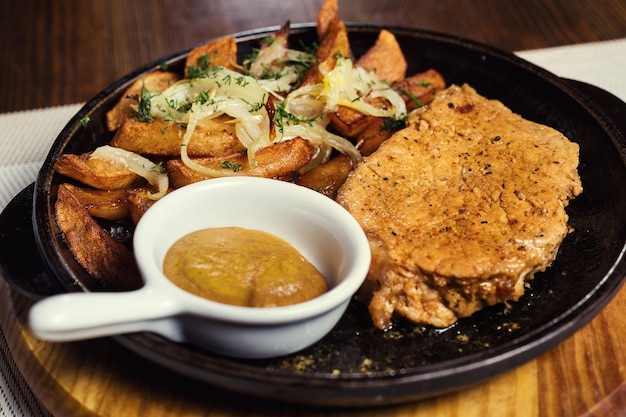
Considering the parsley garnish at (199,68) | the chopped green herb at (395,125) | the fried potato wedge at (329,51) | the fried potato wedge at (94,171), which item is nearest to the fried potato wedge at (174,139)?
the fried potato wedge at (94,171)

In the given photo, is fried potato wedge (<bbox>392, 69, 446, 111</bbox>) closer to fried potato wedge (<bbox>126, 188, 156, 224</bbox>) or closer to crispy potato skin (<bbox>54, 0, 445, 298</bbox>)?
crispy potato skin (<bbox>54, 0, 445, 298</bbox>)

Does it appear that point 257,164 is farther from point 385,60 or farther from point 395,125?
point 385,60

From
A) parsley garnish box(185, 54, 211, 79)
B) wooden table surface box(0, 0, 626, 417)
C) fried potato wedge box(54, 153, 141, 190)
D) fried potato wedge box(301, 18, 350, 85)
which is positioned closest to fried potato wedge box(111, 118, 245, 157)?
fried potato wedge box(54, 153, 141, 190)

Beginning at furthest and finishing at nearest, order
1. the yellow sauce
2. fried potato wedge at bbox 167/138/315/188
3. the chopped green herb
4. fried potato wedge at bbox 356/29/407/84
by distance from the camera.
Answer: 1. fried potato wedge at bbox 356/29/407/84
2. the chopped green herb
3. fried potato wedge at bbox 167/138/315/188
4. the yellow sauce

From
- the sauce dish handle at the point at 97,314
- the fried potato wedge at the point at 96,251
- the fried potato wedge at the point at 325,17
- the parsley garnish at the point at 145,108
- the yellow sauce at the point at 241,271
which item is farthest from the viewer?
the fried potato wedge at the point at 325,17

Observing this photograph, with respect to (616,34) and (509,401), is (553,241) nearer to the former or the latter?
(509,401)

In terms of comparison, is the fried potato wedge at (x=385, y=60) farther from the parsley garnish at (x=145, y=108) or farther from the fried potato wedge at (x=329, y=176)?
the parsley garnish at (x=145, y=108)

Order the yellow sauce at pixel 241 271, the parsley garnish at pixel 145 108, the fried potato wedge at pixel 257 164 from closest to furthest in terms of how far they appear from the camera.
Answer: the yellow sauce at pixel 241 271 → the fried potato wedge at pixel 257 164 → the parsley garnish at pixel 145 108
